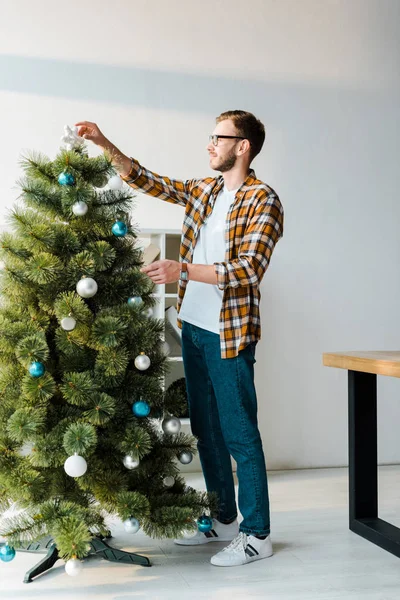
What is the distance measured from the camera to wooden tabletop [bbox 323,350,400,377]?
2.14 m

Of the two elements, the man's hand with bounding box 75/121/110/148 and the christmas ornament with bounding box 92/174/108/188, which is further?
the man's hand with bounding box 75/121/110/148

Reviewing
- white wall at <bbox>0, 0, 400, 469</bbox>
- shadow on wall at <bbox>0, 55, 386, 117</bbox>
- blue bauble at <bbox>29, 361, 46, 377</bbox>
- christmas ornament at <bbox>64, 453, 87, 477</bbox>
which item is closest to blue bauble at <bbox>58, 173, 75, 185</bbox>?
blue bauble at <bbox>29, 361, 46, 377</bbox>

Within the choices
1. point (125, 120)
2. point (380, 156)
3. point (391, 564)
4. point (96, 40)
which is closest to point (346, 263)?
point (380, 156)

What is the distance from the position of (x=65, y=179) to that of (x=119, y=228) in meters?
0.20

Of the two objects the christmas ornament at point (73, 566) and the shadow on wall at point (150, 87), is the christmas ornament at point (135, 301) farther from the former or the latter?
the shadow on wall at point (150, 87)

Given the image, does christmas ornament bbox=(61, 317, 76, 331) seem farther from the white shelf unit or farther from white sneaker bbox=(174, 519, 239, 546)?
the white shelf unit

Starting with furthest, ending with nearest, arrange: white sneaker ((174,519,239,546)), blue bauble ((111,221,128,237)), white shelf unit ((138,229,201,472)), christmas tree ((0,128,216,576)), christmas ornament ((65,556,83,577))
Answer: white shelf unit ((138,229,201,472))
white sneaker ((174,519,239,546))
blue bauble ((111,221,128,237))
christmas tree ((0,128,216,576))
christmas ornament ((65,556,83,577))

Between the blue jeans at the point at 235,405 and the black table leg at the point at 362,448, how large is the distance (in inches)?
18.6

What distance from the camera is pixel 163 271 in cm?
203

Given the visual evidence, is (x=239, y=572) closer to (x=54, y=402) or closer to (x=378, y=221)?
(x=54, y=402)

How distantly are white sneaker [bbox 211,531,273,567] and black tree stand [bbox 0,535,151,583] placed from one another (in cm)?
22

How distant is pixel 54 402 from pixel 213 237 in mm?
717

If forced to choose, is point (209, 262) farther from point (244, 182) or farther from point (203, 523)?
point (203, 523)

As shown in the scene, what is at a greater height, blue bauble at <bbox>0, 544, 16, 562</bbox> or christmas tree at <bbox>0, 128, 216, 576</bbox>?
christmas tree at <bbox>0, 128, 216, 576</bbox>
